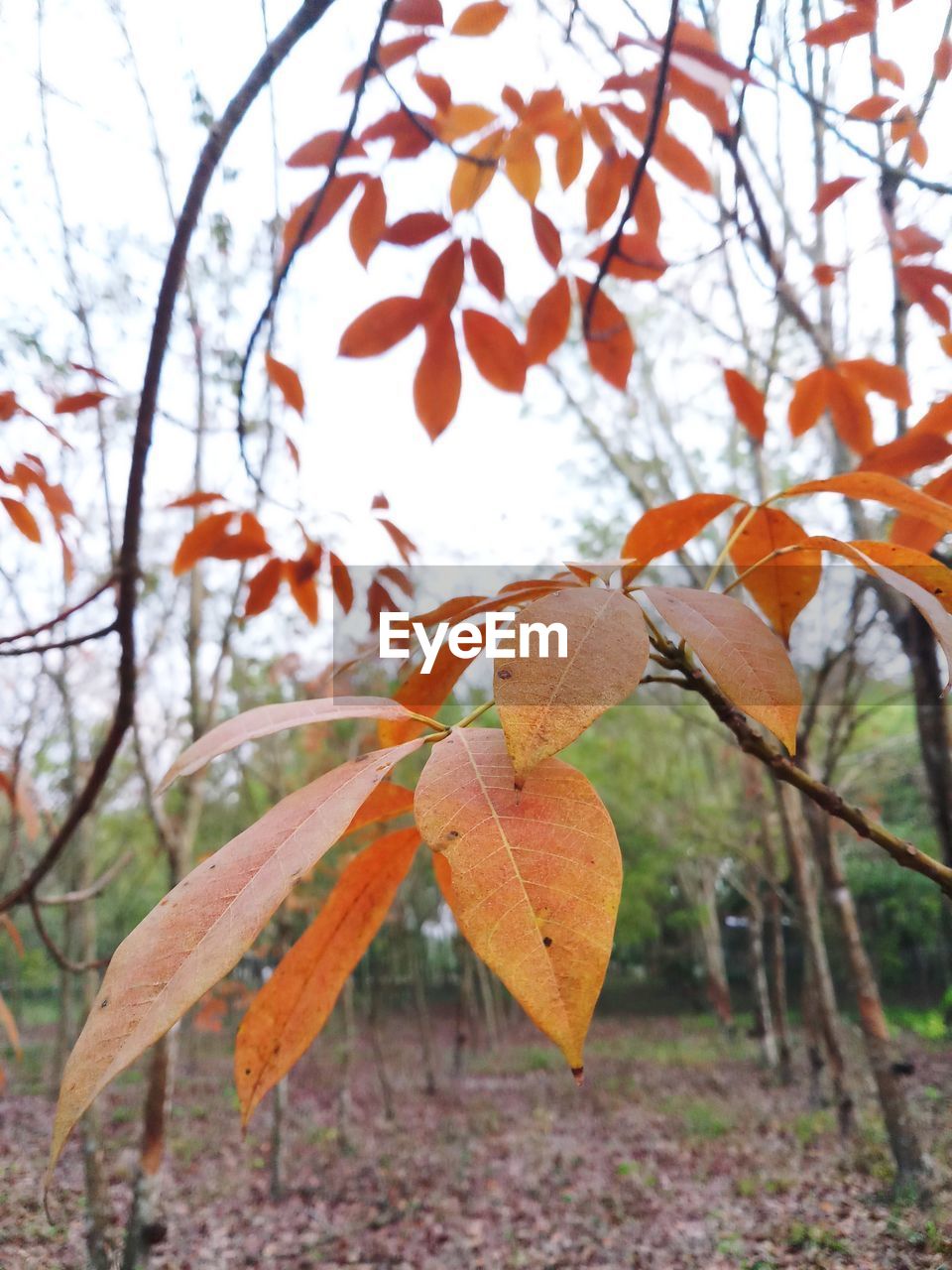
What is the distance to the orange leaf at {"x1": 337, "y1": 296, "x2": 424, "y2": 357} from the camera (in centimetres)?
57

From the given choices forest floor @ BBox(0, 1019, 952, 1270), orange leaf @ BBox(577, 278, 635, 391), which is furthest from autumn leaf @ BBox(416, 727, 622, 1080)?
forest floor @ BBox(0, 1019, 952, 1270)

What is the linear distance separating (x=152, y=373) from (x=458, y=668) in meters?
0.26

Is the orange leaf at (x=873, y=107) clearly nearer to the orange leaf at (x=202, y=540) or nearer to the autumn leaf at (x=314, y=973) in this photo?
the orange leaf at (x=202, y=540)

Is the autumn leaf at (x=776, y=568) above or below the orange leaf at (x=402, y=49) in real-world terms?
below

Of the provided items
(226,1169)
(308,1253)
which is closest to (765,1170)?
(308,1253)

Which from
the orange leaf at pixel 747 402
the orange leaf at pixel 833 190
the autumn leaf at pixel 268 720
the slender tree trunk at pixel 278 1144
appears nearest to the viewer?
the autumn leaf at pixel 268 720

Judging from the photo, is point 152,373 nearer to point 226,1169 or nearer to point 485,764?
point 485,764

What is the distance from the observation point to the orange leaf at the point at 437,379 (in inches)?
22.1

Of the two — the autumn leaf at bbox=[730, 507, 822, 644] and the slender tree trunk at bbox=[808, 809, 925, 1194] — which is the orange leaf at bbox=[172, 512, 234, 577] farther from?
the slender tree trunk at bbox=[808, 809, 925, 1194]

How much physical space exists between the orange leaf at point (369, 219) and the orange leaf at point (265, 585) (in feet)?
0.94

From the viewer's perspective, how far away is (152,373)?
46 centimetres

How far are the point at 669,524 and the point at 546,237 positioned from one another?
0.38m

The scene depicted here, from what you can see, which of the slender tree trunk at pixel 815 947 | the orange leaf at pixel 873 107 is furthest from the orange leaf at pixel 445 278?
the slender tree trunk at pixel 815 947

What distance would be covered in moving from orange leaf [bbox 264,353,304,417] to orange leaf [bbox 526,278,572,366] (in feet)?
0.80
